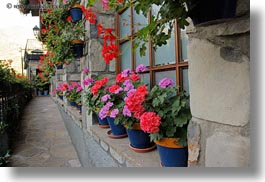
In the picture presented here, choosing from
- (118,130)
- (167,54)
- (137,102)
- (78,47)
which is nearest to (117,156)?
(118,130)

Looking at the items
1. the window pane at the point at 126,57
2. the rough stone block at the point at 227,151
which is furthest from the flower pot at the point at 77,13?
the rough stone block at the point at 227,151

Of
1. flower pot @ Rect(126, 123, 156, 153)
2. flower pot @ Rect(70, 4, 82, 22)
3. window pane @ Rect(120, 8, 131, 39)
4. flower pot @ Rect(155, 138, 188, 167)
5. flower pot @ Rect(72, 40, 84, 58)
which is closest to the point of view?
flower pot @ Rect(155, 138, 188, 167)

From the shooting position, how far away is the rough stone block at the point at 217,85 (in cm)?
59

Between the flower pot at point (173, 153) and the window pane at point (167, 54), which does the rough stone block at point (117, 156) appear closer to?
the flower pot at point (173, 153)

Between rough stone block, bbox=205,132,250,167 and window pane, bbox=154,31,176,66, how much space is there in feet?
1.94

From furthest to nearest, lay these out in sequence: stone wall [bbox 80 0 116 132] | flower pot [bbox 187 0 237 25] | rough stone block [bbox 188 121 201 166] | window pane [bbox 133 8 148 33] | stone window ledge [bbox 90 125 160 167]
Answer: stone wall [bbox 80 0 116 132] < window pane [bbox 133 8 148 33] < stone window ledge [bbox 90 125 160 167] < rough stone block [bbox 188 121 201 166] < flower pot [bbox 187 0 237 25]

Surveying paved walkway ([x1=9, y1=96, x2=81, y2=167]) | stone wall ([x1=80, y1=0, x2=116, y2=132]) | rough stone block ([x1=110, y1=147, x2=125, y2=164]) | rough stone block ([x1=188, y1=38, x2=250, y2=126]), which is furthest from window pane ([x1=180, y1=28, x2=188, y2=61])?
paved walkway ([x1=9, y1=96, x2=81, y2=167])

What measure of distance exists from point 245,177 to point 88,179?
516mm

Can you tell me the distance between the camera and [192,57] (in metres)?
0.72

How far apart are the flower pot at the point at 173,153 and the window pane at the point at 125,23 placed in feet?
3.30

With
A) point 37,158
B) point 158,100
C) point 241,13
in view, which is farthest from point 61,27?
point 241,13

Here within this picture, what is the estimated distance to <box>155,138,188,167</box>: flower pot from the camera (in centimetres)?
89

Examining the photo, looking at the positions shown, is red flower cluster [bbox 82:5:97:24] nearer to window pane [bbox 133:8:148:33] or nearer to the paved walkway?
window pane [bbox 133:8:148:33]

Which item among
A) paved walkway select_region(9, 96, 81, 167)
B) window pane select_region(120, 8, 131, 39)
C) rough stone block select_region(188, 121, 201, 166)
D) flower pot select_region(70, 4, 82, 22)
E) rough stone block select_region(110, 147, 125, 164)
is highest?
flower pot select_region(70, 4, 82, 22)
